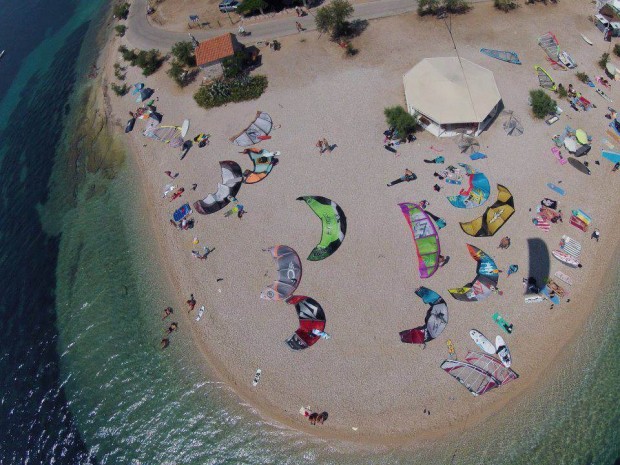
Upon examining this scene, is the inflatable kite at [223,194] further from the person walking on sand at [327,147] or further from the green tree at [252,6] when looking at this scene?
the green tree at [252,6]

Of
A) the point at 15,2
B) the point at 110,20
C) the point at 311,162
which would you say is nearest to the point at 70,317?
the point at 311,162

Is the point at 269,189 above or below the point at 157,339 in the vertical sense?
above

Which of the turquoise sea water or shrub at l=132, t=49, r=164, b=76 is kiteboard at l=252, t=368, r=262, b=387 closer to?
the turquoise sea water

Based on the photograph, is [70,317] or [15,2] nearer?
[70,317]

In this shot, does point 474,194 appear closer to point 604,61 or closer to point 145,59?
point 604,61

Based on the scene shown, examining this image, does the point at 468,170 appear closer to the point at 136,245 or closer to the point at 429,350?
the point at 429,350

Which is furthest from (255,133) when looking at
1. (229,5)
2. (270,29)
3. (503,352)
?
(503,352)

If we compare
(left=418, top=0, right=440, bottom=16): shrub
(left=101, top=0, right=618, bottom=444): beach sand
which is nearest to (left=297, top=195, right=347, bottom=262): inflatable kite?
(left=101, top=0, right=618, bottom=444): beach sand
